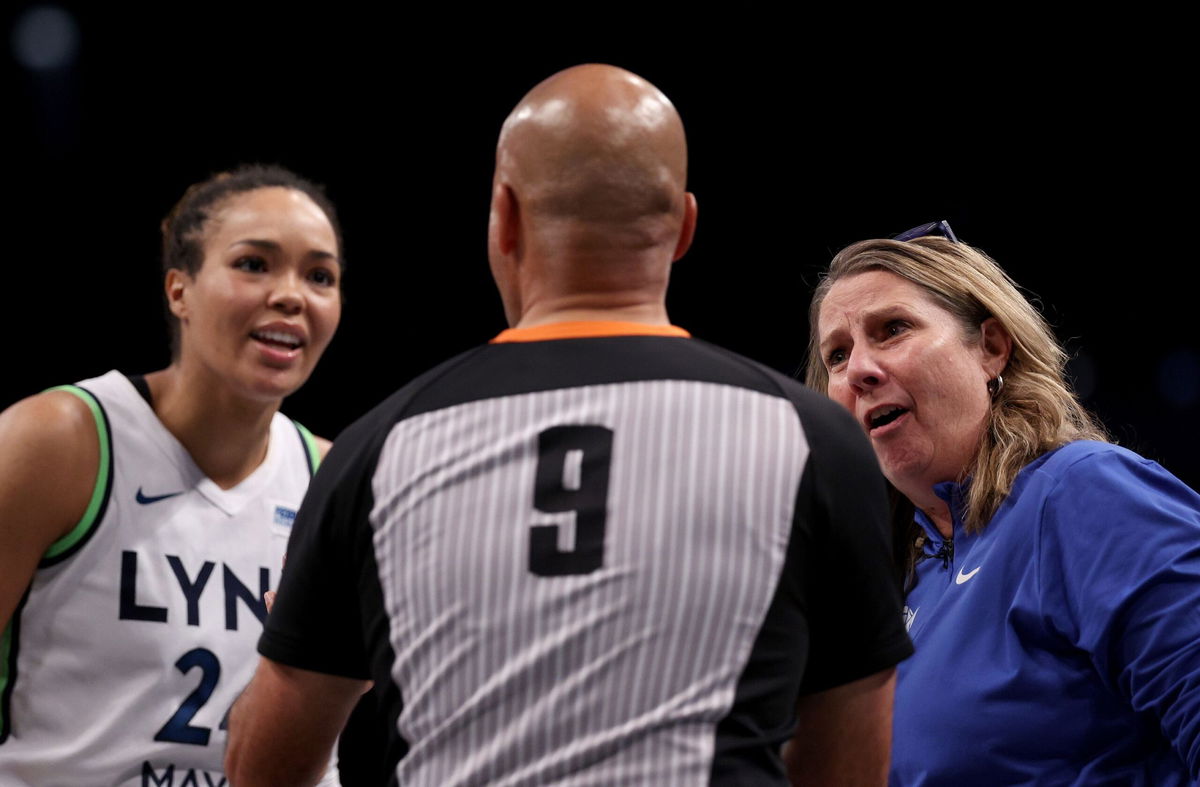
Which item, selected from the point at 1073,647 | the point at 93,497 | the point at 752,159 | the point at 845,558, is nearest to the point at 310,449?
the point at 93,497

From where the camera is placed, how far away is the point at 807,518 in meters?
0.99

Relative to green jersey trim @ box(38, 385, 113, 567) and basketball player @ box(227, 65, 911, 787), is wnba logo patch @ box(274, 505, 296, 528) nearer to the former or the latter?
green jersey trim @ box(38, 385, 113, 567)

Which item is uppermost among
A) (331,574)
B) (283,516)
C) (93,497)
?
(331,574)

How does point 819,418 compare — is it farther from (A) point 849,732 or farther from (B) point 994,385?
(B) point 994,385

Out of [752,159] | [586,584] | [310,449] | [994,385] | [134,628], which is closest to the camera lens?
[586,584]

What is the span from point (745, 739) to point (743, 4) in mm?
4092

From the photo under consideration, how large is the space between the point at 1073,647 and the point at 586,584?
72cm

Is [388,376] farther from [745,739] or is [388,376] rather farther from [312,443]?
[745,739]

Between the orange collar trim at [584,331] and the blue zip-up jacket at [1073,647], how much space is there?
614 millimetres

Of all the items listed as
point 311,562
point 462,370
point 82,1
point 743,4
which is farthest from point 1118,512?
point 82,1

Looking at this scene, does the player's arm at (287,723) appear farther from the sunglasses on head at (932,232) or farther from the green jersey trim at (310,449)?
the green jersey trim at (310,449)

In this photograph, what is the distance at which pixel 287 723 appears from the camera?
41.6 inches

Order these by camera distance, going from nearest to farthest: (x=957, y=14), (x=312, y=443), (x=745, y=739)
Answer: (x=745, y=739), (x=312, y=443), (x=957, y=14)

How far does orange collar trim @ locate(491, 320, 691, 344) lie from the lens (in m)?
1.04
